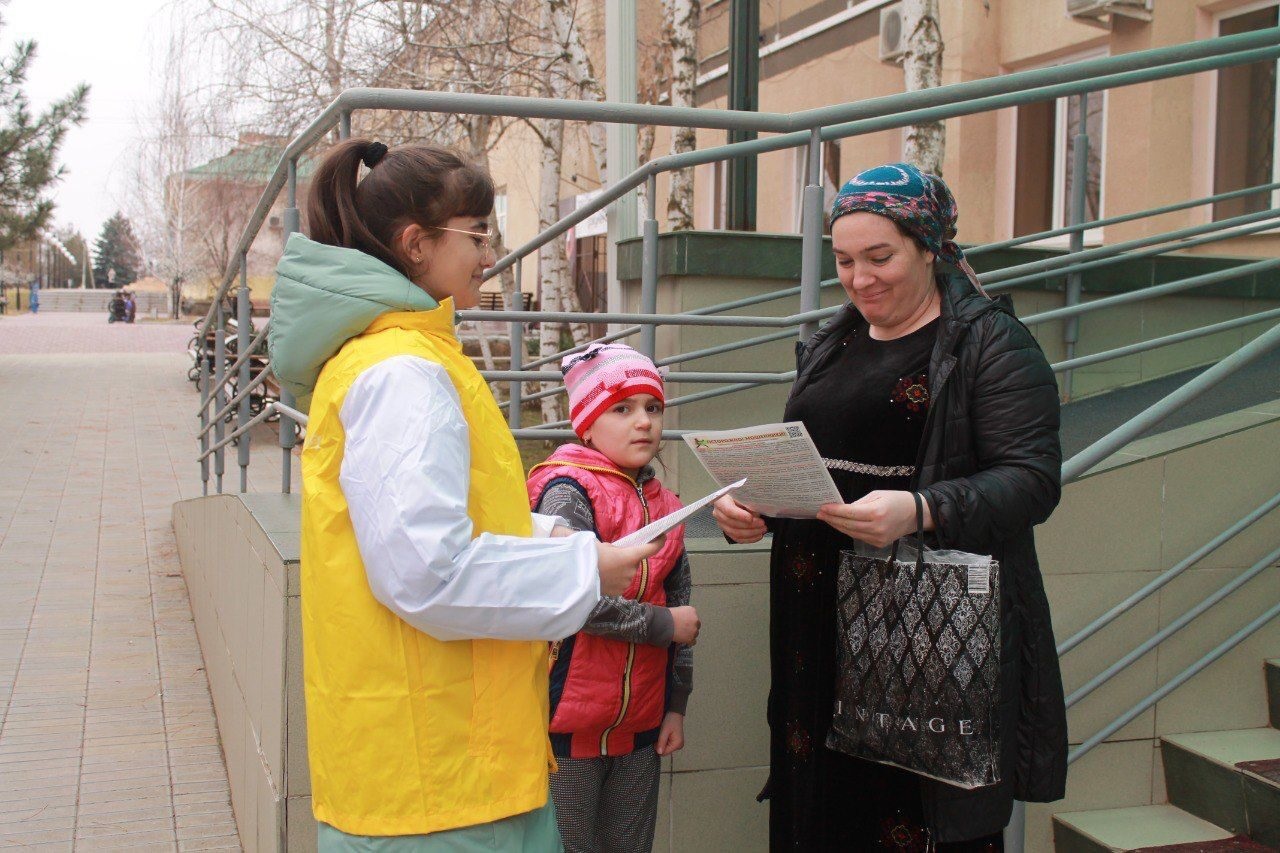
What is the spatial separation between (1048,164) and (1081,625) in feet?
26.0

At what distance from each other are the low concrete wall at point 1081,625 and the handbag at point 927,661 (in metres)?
0.95

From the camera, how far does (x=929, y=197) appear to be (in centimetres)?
220

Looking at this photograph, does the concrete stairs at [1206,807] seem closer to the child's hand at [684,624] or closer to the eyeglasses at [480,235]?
the child's hand at [684,624]

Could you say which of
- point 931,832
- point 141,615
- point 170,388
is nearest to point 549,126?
point 141,615

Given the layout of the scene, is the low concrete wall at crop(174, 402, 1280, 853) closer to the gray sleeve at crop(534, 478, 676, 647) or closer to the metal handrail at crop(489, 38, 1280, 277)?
the gray sleeve at crop(534, 478, 676, 647)

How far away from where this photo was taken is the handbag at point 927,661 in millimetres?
2107

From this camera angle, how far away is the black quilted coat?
207cm

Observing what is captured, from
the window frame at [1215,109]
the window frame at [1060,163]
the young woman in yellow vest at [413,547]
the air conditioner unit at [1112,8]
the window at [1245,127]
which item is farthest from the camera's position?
the window frame at [1060,163]

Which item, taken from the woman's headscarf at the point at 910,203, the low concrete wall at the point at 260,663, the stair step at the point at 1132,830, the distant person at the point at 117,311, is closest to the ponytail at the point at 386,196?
the woman's headscarf at the point at 910,203

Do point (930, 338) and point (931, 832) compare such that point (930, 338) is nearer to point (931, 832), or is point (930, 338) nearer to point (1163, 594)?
point (931, 832)

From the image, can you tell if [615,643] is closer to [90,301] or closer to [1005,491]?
[1005,491]

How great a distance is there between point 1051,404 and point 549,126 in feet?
37.5

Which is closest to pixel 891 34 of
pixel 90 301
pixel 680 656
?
pixel 680 656

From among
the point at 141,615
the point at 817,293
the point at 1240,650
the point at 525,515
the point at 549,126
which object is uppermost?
the point at 549,126
